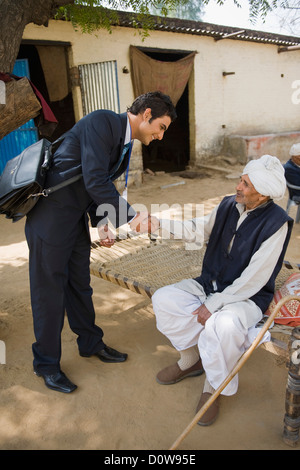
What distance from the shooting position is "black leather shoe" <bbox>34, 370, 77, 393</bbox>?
237 cm

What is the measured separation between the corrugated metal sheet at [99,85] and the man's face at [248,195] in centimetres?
595

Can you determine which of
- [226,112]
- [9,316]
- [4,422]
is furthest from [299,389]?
[226,112]

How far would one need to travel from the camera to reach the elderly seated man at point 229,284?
204 centimetres

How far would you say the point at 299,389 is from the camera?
1883 millimetres

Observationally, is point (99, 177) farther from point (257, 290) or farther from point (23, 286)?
point (23, 286)

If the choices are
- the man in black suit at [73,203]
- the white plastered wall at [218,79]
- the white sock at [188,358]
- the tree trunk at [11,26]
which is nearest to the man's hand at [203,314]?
the white sock at [188,358]

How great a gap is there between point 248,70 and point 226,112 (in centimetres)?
148

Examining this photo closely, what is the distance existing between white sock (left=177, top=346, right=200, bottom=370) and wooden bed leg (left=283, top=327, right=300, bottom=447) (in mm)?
680

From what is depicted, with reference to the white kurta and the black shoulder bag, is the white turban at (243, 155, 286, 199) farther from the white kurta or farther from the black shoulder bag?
the black shoulder bag

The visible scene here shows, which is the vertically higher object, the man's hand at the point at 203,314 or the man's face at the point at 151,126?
the man's face at the point at 151,126

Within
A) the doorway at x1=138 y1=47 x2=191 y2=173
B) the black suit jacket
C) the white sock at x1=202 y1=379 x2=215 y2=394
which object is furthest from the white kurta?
the doorway at x1=138 y1=47 x2=191 y2=173

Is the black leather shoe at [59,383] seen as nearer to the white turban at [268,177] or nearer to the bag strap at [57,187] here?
the bag strap at [57,187]

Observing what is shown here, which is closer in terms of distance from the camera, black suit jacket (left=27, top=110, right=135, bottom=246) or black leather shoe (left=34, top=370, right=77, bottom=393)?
black suit jacket (left=27, top=110, right=135, bottom=246)

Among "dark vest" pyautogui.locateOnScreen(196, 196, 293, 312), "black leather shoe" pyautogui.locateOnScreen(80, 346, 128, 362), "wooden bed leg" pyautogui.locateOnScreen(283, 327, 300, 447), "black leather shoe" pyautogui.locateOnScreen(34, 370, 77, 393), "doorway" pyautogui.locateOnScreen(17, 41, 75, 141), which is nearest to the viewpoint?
"wooden bed leg" pyautogui.locateOnScreen(283, 327, 300, 447)
